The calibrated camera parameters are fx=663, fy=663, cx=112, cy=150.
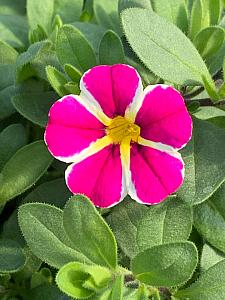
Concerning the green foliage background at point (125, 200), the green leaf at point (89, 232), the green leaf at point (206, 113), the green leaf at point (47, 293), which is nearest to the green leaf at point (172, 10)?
the green foliage background at point (125, 200)

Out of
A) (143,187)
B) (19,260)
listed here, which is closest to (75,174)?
(143,187)

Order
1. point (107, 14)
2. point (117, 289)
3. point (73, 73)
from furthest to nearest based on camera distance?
point (107, 14)
point (73, 73)
point (117, 289)

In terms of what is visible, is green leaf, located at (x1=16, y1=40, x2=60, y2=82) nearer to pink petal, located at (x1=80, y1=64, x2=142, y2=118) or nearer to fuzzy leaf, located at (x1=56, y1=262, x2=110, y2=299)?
pink petal, located at (x1=80, y1=64, x2=142, y2=118)

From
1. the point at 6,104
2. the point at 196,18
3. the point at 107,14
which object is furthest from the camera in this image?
the point at 107,14

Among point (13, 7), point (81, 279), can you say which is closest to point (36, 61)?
point (81, 279)

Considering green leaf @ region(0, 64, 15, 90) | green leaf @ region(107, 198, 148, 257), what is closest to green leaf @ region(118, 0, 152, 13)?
green leaf @ region(0, 64, 15, 90)

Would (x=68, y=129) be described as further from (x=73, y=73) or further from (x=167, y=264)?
(x=167, y=264)

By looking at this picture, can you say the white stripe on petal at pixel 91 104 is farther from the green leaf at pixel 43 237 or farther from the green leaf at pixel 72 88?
the green leaf at pixel 43 237
